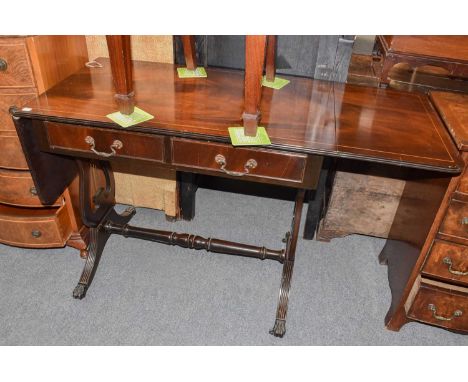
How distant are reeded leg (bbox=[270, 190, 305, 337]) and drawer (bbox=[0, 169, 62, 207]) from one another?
4.85 ft

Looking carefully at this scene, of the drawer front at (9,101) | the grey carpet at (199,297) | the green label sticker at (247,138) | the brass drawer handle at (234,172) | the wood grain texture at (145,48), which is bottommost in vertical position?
the grey carpet at (199,297)

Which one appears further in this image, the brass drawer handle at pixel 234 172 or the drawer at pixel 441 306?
the drawer at pixel 441 306

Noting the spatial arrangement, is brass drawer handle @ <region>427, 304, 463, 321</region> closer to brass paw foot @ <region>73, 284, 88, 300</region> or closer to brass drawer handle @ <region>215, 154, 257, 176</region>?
Answer: brass drawer handle @ <region>215, 154, 257, 176</region>

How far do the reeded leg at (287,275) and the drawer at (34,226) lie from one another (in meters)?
1.37

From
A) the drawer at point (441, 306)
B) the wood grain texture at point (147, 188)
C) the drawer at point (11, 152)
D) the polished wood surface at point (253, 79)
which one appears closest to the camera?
the polished wood surface at point (253, 79)

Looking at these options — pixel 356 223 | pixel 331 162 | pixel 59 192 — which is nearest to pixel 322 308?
pixel 356 223

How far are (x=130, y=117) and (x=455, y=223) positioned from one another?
1.48 meters

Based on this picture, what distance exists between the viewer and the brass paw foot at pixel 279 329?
2.13m

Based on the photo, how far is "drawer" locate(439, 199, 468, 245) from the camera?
169cm

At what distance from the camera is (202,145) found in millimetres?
1645

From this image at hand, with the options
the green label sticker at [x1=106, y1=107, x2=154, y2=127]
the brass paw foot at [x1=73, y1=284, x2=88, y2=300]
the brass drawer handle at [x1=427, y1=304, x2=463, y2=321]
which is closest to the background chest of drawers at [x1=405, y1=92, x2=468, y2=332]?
the brass drawer handle at [x1=427, y1=304, x2=463, y2=321]

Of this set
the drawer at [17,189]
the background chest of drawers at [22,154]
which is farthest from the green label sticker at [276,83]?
the drawer at [17,189]

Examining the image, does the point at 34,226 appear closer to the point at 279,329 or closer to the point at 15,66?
the point at 15,66

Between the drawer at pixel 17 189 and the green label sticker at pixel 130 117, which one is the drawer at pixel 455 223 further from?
the drawer at pixel 17 189
